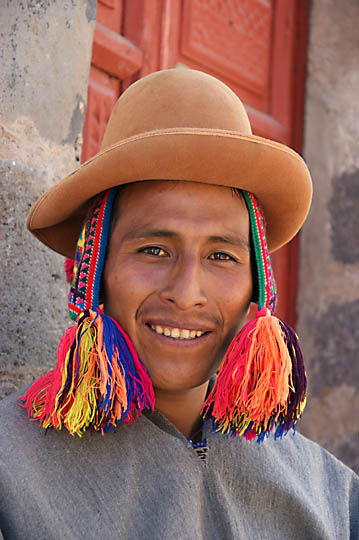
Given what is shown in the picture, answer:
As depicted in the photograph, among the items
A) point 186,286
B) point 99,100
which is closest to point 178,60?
point 99,100

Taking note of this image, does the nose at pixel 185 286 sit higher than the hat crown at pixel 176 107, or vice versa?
the hat crown at pixel 176 107

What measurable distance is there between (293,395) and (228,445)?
0.22 metres

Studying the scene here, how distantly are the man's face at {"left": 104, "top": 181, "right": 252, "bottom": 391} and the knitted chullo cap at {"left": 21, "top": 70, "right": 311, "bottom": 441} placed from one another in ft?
0.12

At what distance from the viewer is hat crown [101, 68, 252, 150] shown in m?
1.66

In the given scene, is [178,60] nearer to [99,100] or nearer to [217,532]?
[99,100]

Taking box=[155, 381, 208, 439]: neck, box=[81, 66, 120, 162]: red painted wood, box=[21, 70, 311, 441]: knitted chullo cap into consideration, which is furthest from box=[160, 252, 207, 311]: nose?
box=[81, 66, 120, 162]: red painted wood

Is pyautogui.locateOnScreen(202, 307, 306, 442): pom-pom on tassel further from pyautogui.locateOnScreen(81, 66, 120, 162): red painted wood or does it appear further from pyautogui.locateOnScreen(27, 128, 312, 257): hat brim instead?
pyautogui.locateOnScreen(81, 66, 120, 162): red painted wood

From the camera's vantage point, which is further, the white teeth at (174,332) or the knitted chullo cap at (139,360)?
the white teeth at (174,332)

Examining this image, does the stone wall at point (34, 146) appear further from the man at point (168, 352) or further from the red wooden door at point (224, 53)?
the red wooden door at point (224, 53)

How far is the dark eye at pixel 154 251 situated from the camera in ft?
5.38

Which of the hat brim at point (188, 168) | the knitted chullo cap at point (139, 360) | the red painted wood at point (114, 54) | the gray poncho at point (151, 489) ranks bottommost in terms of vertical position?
the gray poncho at point (151, 489)

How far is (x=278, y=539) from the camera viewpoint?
1681 millimetres

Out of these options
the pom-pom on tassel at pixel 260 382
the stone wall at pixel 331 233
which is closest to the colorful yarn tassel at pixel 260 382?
the pom-pom on tassel at pixel 260 382

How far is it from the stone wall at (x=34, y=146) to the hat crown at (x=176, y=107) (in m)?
0.38
